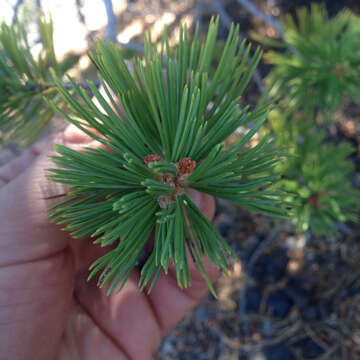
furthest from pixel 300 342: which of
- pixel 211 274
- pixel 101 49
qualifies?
pixel 101 49

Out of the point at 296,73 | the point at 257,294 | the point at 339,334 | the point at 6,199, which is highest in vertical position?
the point at 296,73

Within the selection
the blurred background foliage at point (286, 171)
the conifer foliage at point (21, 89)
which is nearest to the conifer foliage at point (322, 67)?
the blurred background foliage at point (286, 171)

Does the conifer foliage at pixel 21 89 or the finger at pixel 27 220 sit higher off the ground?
the conifer foliage at pixel 21 89

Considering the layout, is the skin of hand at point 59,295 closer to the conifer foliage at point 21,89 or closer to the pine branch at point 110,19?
the conifer foliage at point 21,89

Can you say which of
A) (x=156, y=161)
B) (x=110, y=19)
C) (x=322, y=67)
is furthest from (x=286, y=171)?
(x=110, y=19)

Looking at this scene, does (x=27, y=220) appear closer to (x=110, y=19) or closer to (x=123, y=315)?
(x=123, y=315)

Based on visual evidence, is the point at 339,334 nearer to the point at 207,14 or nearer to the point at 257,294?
the point at 257,294
